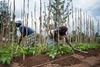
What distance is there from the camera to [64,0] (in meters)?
17.7

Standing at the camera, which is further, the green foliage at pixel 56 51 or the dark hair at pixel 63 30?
the dark hair at pixel 63 30

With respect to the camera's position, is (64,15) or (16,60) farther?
(64,15)

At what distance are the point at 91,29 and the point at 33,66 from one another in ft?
41.5

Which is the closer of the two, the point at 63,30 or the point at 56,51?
A: the point at 63,30

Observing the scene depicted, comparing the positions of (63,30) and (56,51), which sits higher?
(63,30)

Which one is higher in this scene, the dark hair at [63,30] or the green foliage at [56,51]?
the dark hair at [63,30]

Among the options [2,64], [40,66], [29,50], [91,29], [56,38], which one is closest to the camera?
[2,64]

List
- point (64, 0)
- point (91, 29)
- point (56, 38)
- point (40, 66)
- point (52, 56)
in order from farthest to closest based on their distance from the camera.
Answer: point (64, 0) → point (91, 29) → point (56, 38) → point (52, 56) → point (40, 66)

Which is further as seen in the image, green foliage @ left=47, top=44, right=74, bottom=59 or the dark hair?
the dark hair

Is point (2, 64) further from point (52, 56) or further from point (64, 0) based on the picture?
point (64, 0)

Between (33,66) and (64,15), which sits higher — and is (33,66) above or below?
below

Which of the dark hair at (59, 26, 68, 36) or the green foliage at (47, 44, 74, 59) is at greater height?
the dark hair at (59, 26, 68, 36)

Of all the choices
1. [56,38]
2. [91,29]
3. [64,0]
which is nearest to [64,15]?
[64,0]

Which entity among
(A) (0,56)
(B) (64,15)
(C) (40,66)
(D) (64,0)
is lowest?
(C) (40,66)
